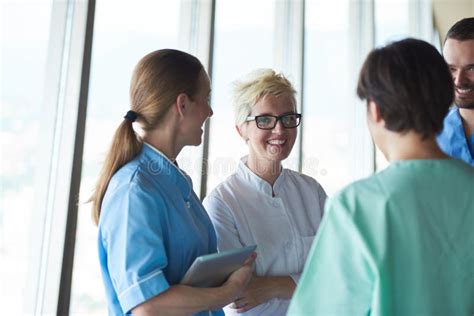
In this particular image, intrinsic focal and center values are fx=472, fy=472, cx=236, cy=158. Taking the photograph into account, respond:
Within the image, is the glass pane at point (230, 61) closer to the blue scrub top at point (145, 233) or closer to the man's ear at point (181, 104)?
the man's ear at point (181, 104)

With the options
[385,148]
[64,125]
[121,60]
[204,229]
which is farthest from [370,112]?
[121,60]

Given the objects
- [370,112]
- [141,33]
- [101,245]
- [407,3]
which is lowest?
[101,245]

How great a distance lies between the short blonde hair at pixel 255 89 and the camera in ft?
6.00

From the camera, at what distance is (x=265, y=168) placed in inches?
73.6

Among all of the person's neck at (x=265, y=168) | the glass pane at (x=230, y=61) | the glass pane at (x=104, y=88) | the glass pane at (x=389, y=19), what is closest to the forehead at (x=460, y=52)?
the person's neck at (x=265, y=168)

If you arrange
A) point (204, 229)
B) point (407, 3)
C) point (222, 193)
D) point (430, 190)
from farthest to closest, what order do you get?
point (407, 3) < point (222, 193) < point (204, 229) < point (430, 190)

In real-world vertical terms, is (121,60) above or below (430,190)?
above

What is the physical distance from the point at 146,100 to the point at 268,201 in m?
0.67

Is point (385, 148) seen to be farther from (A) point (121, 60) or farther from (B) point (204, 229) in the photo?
(A) point (121, 60)

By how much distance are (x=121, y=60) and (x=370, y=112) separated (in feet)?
5.11

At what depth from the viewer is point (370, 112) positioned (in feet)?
3.23

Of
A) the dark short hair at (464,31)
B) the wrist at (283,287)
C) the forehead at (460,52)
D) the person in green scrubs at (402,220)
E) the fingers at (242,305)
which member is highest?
the dark short hair at (464,31)

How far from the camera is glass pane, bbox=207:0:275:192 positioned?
2774 mm

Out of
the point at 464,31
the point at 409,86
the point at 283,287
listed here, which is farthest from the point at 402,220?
the point at 464,31
